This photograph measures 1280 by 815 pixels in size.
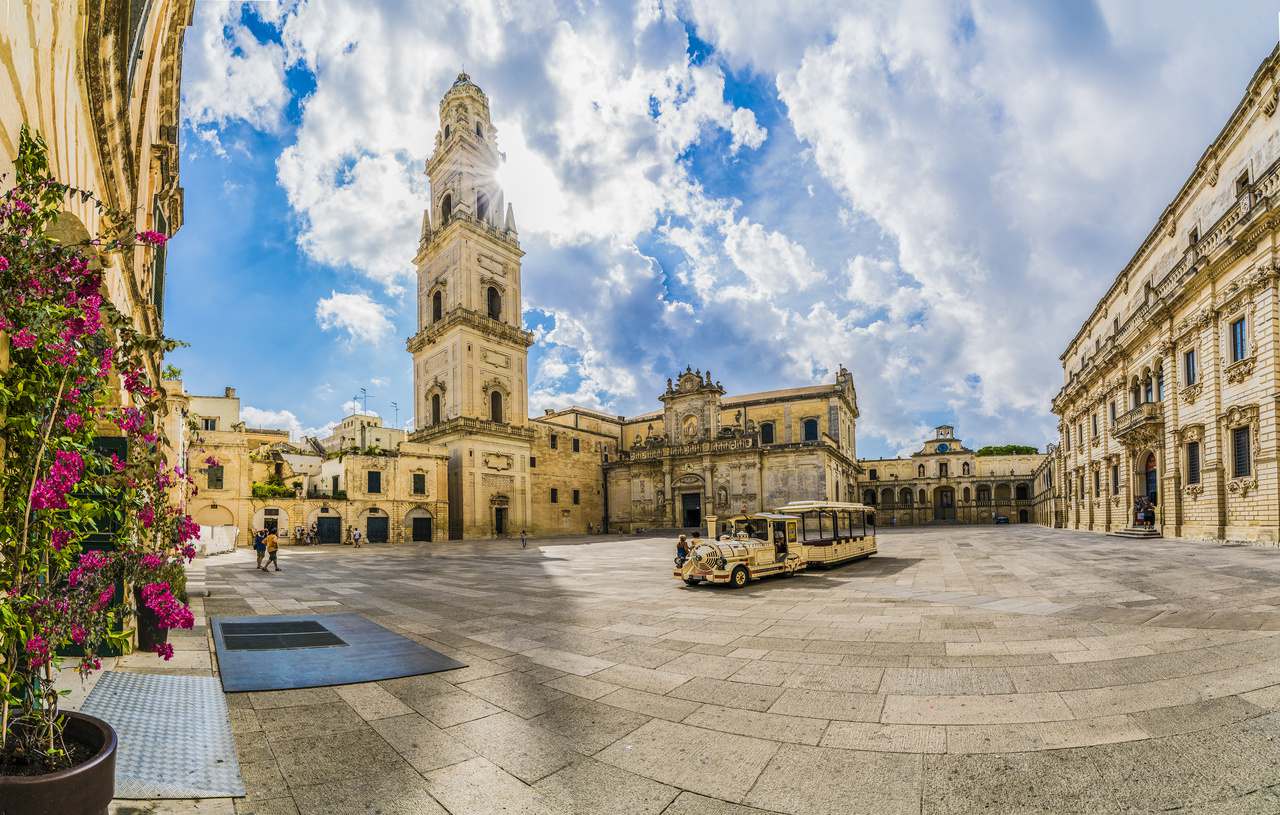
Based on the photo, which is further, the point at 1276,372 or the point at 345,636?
the point at 1276,372

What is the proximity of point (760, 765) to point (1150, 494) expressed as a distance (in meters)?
33.3

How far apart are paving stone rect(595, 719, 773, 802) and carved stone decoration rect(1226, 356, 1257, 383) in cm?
2458

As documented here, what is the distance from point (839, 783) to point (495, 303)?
4481cm

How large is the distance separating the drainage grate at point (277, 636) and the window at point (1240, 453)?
26.9m

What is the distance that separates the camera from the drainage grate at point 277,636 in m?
7.60

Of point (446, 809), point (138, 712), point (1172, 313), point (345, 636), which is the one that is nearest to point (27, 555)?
point (446, 809)

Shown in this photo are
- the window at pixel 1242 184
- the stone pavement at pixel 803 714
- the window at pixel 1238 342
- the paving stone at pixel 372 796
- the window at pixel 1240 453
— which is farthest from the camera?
the window at pixel 1242 184

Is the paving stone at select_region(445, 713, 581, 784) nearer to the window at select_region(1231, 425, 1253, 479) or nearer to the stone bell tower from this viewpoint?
the window at select_region(1231, 425, 1253, 479)

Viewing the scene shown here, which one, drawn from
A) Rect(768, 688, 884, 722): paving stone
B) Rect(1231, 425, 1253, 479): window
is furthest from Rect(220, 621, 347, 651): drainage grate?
Rect(1231, 425, 1253, 479): window

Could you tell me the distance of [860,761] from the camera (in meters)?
4.20

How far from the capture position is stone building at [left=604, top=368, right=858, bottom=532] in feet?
156

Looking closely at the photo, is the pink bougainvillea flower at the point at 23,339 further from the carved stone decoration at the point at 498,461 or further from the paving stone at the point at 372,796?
the carved stone decoration at the point at 498,461

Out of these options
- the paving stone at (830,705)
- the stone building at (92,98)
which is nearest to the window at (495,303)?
the stone building at (92,98)

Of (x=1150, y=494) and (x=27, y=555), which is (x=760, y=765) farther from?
(x=1150, y=494)
